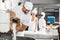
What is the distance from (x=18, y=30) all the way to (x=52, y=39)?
23 centimetres

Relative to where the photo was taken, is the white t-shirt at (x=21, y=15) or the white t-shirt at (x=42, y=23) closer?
the white t-shirt at (x=21, y=15)

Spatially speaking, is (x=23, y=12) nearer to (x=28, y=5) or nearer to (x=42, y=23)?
(x=28, y=5)

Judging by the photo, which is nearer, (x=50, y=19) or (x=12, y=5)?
(x=12, y=5)

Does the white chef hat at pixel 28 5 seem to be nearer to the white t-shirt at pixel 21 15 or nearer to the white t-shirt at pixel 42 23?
the white t-shirt at pixel 21 15

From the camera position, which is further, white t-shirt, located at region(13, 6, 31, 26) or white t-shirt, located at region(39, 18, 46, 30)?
white t-shirt, located at region(39, 18, 46, 30)

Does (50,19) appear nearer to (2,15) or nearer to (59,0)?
(2,15)

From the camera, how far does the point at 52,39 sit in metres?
0.67

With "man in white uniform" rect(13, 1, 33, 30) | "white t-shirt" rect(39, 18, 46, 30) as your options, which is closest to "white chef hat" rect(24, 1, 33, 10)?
"man in white uniform" rect(13, 1, 33, 30)

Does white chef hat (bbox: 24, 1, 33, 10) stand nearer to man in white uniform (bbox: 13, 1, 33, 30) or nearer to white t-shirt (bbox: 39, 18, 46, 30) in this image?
man in white uniform (bbox: 13, 1, 33, 30)

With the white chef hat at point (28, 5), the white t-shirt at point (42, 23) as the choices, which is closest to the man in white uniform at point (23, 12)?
the white chef hat at point (28, 5)

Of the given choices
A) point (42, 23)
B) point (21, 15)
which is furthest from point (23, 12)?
point (42, 23)

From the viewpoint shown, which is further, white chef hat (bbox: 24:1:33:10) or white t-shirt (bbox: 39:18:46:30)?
white t-shirt (bbox: 39:18:46:30)

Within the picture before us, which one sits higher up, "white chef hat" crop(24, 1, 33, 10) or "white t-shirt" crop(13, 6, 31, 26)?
"white chef hat" crop(24, 1, 33, 10)

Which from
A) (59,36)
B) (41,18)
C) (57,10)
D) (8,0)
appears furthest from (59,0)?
(8,0)
